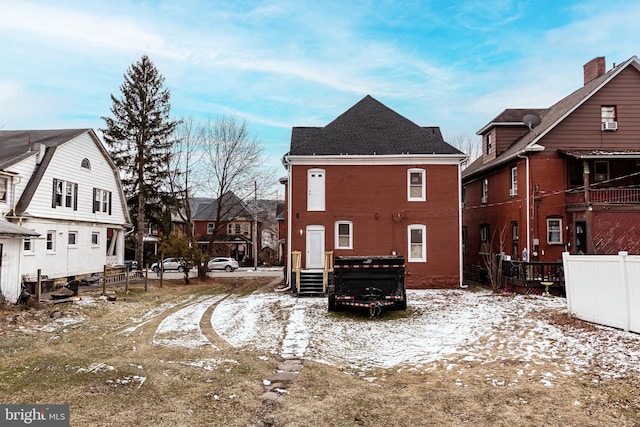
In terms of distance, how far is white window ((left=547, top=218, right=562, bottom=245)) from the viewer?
804 inches

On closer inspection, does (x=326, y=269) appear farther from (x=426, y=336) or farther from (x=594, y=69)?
(x=594, y=69)

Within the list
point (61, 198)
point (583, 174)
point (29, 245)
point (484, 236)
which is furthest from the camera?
point (484, 236)

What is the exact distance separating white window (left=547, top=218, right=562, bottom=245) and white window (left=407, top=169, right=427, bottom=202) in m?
5.79

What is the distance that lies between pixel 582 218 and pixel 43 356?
67.2 ft

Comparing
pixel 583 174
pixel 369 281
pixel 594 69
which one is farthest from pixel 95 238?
pixel 594 69

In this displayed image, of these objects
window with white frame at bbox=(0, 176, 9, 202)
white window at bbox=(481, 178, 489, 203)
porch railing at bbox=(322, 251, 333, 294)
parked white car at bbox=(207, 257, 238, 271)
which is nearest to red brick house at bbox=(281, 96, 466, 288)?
porch railing at bbox=(322, 251, 333, 294)

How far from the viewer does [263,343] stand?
10.3 m

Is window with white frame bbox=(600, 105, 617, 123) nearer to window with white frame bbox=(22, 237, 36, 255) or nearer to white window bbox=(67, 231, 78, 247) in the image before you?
window with white frame bbox=(22, 237, 36, 255)

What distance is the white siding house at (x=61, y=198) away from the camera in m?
18.7

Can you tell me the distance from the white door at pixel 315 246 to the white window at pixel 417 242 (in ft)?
14.1

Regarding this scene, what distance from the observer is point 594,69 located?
23.2 m

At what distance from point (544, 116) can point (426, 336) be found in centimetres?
1844

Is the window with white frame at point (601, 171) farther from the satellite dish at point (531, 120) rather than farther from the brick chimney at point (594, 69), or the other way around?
the brick chimney at point (594, 69)

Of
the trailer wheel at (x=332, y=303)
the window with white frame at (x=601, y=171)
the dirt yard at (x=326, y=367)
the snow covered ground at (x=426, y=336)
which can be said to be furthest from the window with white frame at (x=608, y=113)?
the trailer wheel at (x=332, y=303)
